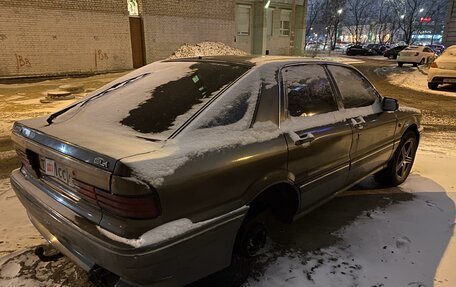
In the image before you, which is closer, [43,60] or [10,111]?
[10,111]

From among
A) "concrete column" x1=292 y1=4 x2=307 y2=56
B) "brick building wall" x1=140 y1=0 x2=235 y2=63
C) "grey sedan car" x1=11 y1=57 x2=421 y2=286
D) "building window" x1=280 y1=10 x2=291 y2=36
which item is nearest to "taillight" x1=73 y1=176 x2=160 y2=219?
"grey sedan car" x1=11 y1=57 x2=421 y2=286

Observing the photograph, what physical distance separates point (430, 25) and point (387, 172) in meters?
72.9

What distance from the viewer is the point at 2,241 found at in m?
3.03

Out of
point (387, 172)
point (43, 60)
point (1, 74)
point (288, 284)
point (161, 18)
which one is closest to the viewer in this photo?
point (288, 284)

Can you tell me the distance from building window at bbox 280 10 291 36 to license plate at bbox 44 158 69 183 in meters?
29.6

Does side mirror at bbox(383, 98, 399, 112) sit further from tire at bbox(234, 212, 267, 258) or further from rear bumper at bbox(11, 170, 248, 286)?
rear bumper at bbox(11, 170, 248, 286)

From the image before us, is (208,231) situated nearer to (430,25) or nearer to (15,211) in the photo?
(15,211)

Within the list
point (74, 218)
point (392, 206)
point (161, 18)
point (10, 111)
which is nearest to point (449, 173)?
point (392, 206)

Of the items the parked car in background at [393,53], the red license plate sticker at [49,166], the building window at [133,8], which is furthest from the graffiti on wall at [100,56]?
the parked car in background at [393,53]

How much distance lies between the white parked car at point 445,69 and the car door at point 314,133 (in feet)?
37.2

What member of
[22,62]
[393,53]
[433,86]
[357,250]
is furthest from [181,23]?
[393,53]

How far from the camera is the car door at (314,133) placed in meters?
2.66

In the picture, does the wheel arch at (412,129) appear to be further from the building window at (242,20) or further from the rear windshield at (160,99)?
the building window at (242,20)

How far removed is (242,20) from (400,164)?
76.3 ft
